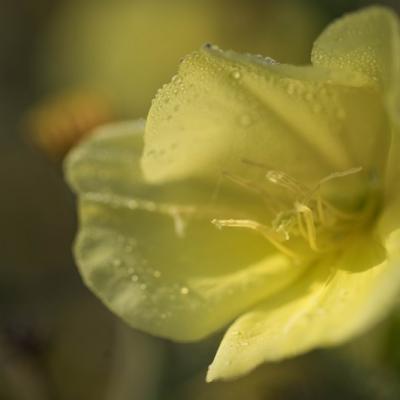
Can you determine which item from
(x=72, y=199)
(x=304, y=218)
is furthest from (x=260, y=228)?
(x=72, y=199)

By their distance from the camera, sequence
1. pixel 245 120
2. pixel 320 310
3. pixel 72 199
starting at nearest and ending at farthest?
1. pixel 320 310
2. pixel 245 120
3. pixel 72 199

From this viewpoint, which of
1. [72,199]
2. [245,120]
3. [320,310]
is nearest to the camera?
[320,310]

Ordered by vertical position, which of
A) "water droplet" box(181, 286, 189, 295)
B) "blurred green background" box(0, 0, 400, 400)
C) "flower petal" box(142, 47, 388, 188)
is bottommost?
"blurred green background" box(0, 0, 400, 400)

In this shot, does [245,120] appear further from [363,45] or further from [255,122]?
[363,45]

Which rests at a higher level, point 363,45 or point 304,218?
point 363,45

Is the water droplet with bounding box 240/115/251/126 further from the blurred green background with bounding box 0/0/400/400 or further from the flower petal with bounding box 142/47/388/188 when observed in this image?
the blurred green background with bounding box 0/0/400/400

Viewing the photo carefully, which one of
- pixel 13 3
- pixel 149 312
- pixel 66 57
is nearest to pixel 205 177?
pixel 149 312

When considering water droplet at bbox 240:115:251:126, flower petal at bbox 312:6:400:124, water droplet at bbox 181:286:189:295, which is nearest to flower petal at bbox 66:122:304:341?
water droplet at bbox 181:286:189:295

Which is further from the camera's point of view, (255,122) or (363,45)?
(255,122)

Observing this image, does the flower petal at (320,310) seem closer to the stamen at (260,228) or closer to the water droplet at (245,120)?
the stamen at (260,228)
